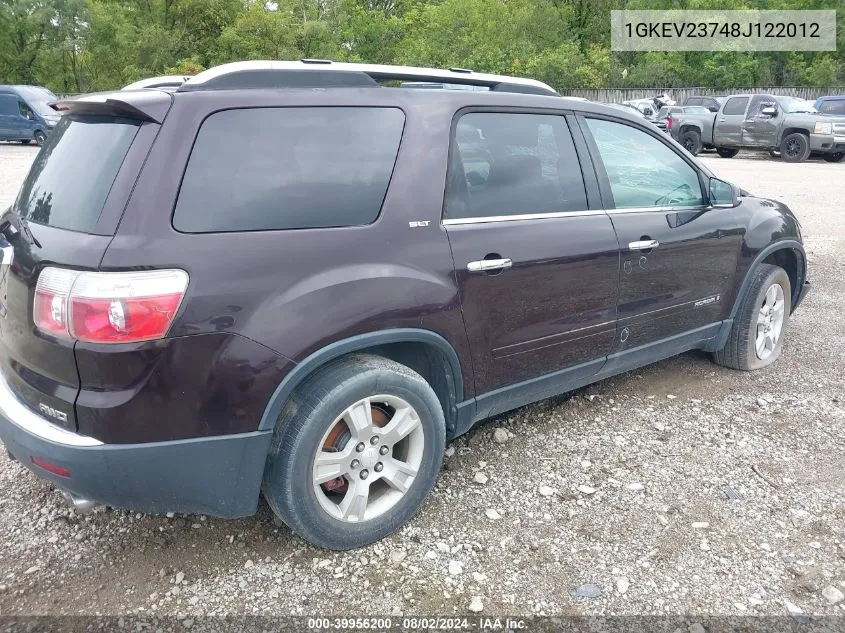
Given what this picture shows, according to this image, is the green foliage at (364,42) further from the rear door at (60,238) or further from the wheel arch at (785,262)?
the rear door at (60,238)

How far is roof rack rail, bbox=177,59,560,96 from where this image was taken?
2.53m

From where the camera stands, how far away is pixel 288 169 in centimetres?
252

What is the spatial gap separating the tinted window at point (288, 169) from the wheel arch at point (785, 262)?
2639 mm

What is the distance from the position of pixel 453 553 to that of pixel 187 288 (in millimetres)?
1456

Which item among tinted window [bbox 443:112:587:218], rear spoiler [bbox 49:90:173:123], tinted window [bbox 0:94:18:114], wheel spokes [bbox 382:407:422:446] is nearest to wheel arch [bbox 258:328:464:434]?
wheel spokes [bbox 382:407:422:446]

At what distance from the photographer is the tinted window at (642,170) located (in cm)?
358

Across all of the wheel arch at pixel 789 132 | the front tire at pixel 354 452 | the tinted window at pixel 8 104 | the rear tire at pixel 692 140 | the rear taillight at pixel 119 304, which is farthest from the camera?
the tinted window at pixel 8 104

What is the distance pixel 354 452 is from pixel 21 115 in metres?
26.0

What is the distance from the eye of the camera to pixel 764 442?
11.9 ft

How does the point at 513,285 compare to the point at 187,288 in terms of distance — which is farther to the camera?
the point at 513,285

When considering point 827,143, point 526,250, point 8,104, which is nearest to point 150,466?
point 526,250

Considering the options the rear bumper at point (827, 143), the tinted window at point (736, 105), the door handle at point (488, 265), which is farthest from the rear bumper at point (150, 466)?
the tinted window at point (736, 105)

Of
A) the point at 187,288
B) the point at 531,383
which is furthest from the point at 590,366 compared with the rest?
the point at 187,288

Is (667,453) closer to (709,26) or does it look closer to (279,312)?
(279,312)
